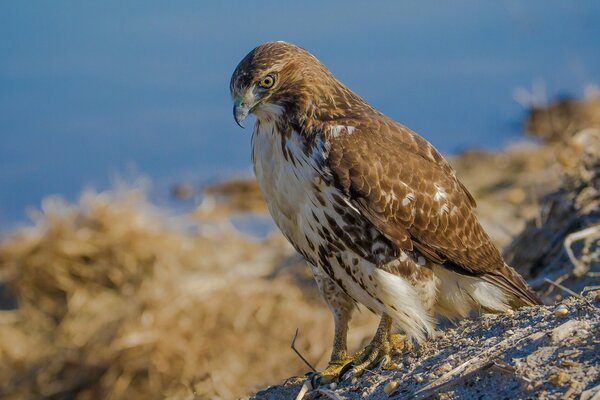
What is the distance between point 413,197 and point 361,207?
303mm

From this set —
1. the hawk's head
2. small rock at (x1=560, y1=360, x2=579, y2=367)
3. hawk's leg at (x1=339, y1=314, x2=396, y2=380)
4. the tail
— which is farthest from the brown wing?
small rock at (x1=560, y1=360, x2=579, y2=367)

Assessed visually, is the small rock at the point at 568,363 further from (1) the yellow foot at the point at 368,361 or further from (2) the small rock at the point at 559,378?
(1) the yellow foot at the point at 368,361

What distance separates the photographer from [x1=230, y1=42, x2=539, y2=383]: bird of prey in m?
4.39

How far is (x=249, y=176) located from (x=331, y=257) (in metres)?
6.89

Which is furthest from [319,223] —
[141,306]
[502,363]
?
[141,306]

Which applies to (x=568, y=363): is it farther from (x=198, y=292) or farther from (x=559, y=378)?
(x=198, y=292)

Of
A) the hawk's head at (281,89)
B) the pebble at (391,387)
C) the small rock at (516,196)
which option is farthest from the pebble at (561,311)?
the small rock at (516,196)

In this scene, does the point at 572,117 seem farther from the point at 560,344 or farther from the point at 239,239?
the point at 560,344

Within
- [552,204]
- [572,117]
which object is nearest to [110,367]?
[552,204]

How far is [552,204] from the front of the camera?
664 centimetres

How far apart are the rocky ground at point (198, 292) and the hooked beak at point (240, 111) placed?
1168mm

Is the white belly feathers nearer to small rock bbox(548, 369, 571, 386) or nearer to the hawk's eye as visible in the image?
the hawk's eye

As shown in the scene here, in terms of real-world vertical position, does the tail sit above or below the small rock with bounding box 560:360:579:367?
above

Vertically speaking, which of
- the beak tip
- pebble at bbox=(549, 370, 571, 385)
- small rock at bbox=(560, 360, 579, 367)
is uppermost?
the beak tip
